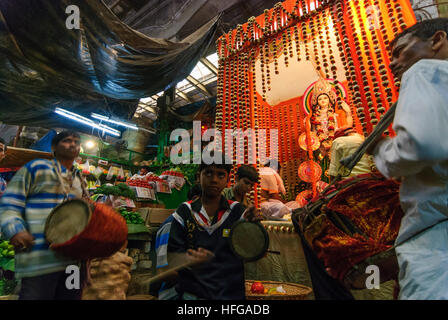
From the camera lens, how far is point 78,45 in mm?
2969

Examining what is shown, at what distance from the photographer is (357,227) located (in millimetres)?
1281

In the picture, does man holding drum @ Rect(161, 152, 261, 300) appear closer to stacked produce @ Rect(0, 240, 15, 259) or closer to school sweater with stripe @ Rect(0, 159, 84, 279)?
school sweater with stripe @ Rect(0, 159, 84, 279)

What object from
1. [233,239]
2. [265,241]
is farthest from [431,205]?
[233,239]

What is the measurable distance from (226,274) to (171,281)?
0.34m

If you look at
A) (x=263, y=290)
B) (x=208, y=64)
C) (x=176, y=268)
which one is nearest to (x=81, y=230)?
(x=176, y=268)

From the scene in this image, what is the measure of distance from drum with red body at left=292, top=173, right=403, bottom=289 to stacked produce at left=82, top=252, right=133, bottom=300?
1689 millimetres

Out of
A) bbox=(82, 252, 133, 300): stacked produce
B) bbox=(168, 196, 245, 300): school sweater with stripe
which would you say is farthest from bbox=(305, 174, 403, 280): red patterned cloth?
bbox=(82, 252, 133, 300): stacked produce

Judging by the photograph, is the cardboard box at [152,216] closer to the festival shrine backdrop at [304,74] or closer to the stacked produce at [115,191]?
the stacked produce at [115,191]

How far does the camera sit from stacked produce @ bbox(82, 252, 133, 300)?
1.78m

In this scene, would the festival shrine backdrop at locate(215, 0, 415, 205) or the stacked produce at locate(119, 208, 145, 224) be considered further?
the stacked produce at locate(119, 208, 145, 224)

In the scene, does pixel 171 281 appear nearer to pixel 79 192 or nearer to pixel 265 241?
pixel 265 241

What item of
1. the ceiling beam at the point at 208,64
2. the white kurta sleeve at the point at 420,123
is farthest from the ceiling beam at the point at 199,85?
the white kurta sleeve at the point at 420,123

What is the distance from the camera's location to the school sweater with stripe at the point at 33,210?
4.74ft

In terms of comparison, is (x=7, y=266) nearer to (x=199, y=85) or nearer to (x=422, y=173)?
(x=422, y=173)
